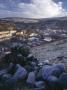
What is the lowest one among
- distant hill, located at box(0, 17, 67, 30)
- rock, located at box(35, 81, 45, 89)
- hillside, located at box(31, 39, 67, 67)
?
distant hill, located at box(0, 17, 67, 30)

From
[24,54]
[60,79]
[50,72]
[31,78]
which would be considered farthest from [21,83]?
[24,54]

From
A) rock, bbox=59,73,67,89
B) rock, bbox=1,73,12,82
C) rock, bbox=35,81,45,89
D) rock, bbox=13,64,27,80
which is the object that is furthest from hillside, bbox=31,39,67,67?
rock, bbox=59,73,67,89

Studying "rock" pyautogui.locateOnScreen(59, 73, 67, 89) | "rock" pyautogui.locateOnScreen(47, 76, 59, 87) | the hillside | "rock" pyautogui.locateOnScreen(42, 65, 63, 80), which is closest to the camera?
"rock" pyautogui.locateOnScreen(59, 73, 67, 89)

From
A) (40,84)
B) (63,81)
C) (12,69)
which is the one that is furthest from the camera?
(12,69)

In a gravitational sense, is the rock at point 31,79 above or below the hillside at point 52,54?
above

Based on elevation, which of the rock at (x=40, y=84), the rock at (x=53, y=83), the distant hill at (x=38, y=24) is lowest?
the distant hill at (x=38, y=24)

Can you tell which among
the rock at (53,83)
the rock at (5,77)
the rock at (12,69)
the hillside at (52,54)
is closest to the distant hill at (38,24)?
the hillside at (52,54)

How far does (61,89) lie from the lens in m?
7.26

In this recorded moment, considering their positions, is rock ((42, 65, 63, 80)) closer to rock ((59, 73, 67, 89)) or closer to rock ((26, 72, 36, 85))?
rock ((26, 72, 36, 85))

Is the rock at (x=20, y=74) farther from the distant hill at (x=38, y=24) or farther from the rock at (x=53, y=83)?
the distant hill at (x=38, y=24)

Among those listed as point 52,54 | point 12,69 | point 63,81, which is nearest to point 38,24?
point 52,54

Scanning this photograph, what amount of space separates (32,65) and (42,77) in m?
1.52

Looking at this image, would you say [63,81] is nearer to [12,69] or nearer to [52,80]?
[52,80]

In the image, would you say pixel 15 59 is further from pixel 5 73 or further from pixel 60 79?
pixel 60 79
